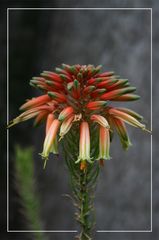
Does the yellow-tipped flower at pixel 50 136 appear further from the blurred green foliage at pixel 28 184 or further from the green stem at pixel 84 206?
the blurred green foliage at pixel 28 184

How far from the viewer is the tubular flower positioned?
7.12 ft

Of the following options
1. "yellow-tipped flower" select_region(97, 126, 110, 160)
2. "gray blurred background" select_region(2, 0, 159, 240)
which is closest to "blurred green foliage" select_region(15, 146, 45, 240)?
"yellow-tipped flower" select_region(97, 126, 110, 160)

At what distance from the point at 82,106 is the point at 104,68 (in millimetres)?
3703

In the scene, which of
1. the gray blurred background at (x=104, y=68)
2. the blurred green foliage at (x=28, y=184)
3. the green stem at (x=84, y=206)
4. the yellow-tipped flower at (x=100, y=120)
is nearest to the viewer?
the yellow-tipped flower at (x=100, y=120)

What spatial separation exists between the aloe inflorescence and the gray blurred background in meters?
2.37

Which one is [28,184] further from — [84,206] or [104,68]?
[104,68]

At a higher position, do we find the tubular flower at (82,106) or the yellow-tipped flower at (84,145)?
the tubular flower at (82,106)

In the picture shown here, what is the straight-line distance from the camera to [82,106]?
2.27 m

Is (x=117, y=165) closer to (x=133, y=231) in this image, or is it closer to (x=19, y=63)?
(x=133, y=231)

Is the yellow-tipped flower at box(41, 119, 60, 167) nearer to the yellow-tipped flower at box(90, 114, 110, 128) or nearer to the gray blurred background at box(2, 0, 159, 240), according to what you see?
the yellow-tipped flower at box(90, 114, 110, 128)

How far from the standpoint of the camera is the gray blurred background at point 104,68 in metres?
5.59

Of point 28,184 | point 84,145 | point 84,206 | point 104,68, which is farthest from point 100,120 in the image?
point 104,68

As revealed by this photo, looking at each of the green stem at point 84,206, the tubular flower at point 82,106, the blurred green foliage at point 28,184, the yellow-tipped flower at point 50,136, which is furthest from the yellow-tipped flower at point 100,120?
the blurred green foliage at point 28,184

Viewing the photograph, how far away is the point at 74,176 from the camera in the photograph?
234 centimetres
